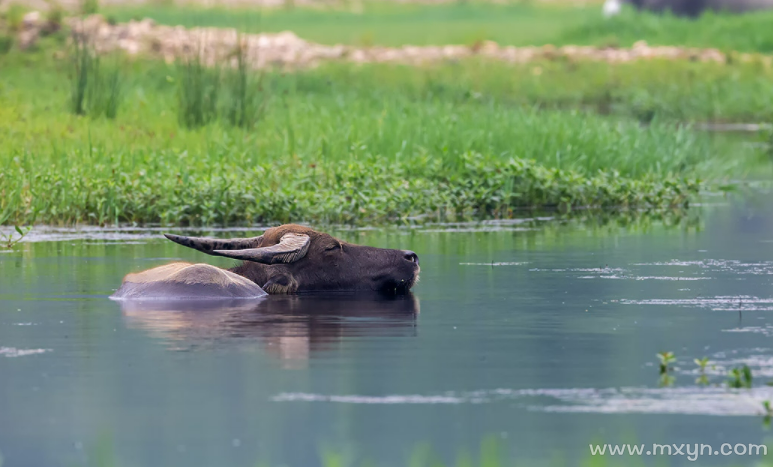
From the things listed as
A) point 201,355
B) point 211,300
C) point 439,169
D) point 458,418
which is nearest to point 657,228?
point 439,169

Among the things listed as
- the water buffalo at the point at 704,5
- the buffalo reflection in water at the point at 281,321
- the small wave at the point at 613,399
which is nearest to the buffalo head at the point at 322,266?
the buffalo reflection in water at the point at 281,321

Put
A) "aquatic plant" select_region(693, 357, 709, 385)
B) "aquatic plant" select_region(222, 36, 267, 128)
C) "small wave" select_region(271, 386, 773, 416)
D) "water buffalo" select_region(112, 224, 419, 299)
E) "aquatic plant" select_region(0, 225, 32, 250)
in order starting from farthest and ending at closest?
"aquatic plant" select_region(222, 36, 267, 128)
"aquatic plant" select_region(0, 225, 32, 250)
"water buffalo" select_region(112, 224, 419, 299)
"aquatic plant" select_region(693, 357, 709, 385)
"small wave" select_region(271, 386, 773, 416)

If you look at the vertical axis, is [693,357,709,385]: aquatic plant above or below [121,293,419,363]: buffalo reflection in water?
below

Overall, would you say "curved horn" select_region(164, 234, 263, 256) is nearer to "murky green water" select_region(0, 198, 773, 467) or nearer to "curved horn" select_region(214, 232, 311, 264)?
"curved horn" select_region(214, 232, 311, 264)

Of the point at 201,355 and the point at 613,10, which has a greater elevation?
the point at 613,10

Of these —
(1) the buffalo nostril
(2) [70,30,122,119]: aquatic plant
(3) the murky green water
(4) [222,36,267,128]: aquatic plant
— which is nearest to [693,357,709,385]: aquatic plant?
(3) the murky green water

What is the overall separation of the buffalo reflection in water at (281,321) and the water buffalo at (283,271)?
0.45ft

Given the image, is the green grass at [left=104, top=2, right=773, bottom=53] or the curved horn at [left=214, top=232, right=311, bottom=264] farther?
the green grass at [left=104, top=2, right=773, bottom=53]

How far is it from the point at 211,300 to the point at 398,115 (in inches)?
396

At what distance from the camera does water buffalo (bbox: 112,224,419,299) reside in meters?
10.4

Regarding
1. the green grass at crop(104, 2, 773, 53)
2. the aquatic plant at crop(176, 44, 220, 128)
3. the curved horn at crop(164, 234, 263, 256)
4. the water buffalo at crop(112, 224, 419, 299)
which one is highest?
the green grass at crop(104, 2, 773, 53)

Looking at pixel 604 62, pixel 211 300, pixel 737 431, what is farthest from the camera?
pixel 604 62

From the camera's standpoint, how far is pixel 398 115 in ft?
66.0

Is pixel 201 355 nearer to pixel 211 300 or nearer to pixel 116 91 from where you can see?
pixel 211 300
